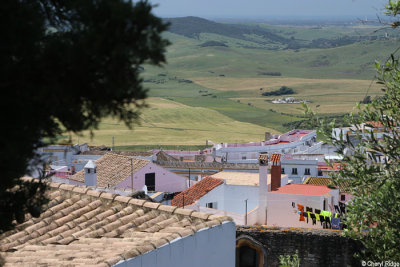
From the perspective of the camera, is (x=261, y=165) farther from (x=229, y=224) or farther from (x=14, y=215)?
(x=14, y=215)


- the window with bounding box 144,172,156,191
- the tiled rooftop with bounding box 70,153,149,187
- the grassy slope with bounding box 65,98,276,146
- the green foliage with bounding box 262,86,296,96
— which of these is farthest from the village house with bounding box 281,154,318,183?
the green foliage with bounding box 262,86,296,96

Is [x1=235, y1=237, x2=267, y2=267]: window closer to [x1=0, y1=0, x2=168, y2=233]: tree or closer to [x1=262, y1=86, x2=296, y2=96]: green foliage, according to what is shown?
[x1=0, y1=0, x2=168, y2=233]: tree

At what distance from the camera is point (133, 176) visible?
3222 centimetres

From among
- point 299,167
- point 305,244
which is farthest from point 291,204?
point 299,167

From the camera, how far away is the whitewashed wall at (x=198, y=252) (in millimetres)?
8648

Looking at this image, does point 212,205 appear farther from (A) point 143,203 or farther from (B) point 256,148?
(B) point 256,148

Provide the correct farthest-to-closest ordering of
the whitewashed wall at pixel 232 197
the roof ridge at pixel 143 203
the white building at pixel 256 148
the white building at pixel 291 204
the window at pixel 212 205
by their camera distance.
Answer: the white building at pixel 256 148 < the window at pixel 212 205 < the whitewashed wall at pixel 232 197 < the white building at pixel 291 204 < the roof ridge at pixel 143 203

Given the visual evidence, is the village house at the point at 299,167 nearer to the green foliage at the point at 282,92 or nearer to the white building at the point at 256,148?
the white building at the point at 256,148

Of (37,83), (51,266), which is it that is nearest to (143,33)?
(37,83)

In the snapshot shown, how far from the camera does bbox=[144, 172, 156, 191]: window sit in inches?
1304

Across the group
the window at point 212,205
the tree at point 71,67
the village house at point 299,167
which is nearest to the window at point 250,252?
the window at point 212,205

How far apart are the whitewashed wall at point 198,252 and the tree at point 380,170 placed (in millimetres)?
1965

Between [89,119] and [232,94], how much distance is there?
18509cm

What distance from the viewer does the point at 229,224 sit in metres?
10.2
